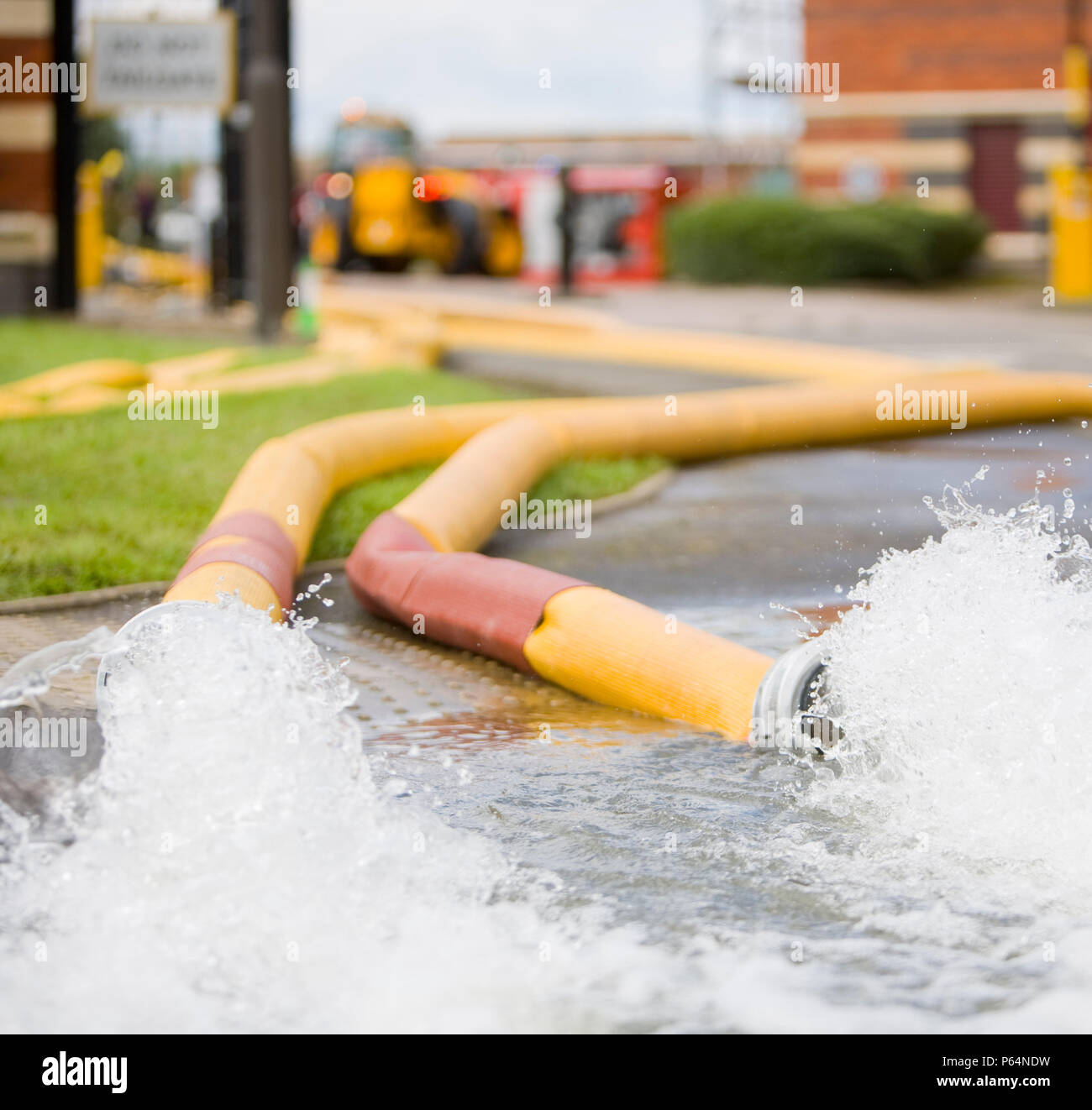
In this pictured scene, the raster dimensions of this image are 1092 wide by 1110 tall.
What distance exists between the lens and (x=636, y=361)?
44.9ft

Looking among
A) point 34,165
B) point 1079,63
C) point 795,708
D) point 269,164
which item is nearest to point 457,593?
point 795,708

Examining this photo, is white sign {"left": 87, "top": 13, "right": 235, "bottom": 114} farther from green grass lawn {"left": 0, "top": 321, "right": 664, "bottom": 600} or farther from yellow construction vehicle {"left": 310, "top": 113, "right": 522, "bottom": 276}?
yellow construction vehicle {"left": 310, "top": 113, "right": 522, "bottom": 276}

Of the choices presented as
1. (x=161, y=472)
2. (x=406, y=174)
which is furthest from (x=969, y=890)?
(x=406, y=174)

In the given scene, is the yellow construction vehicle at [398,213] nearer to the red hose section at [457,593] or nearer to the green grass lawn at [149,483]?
the green grass lawn at [149,483]

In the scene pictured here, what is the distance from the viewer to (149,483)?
22.1 ft

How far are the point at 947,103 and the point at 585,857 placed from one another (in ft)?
99.1

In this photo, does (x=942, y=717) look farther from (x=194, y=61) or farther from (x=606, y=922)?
(x=194, y=61)

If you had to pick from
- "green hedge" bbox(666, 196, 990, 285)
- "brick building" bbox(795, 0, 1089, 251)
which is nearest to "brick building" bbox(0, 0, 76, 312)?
"green hedge" bbox(666, 196, 990, 285)

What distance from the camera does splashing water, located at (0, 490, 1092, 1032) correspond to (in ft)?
8.79

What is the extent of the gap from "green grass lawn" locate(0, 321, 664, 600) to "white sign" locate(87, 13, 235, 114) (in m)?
4.99

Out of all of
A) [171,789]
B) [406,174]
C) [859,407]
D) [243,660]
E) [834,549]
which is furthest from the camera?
[406,174]

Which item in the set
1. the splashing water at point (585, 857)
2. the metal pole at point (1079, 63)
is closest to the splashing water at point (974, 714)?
the splashing water at point (585, 857)

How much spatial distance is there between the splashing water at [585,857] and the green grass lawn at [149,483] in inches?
70.9

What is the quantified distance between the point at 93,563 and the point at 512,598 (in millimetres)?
1526
